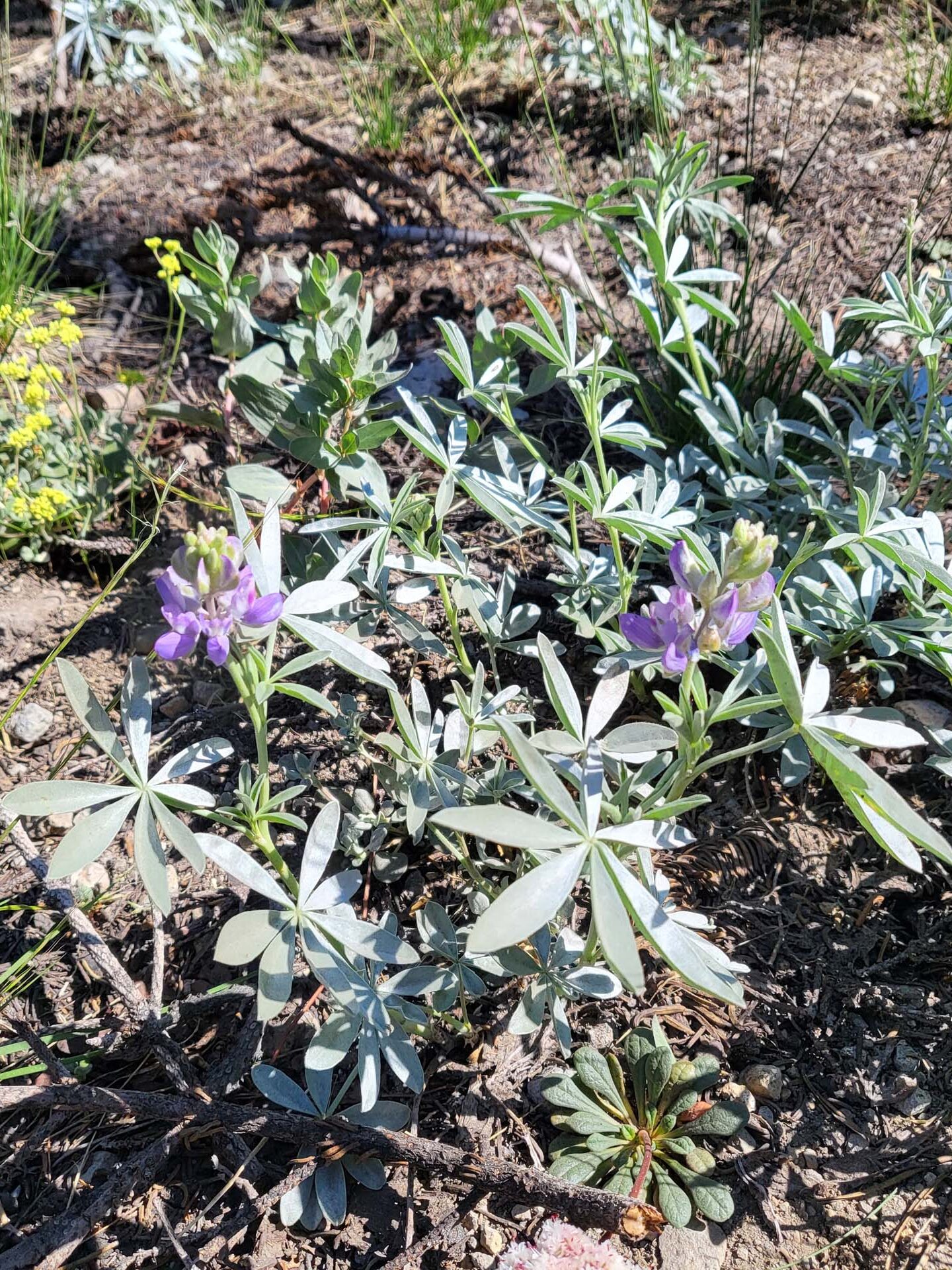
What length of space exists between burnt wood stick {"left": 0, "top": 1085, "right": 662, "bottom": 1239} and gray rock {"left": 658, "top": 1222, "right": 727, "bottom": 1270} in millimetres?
56

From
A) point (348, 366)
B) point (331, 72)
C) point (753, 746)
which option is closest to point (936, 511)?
point (753, 746)

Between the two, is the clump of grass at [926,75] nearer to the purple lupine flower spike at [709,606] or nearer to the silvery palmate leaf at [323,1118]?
the purple lupine flower spike at [709,606]

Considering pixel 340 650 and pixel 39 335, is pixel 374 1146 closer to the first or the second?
pixel 340 650

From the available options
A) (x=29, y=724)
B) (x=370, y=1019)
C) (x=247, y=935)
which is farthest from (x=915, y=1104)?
(x=29, y=724)

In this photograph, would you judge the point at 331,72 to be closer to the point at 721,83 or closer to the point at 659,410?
the point at 721,83

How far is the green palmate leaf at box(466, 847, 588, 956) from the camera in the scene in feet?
2.97

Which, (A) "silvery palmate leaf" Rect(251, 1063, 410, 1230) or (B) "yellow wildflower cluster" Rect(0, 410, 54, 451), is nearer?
(A) "silvery palmate leaf" Rect(251, 1063, 410, 1230)

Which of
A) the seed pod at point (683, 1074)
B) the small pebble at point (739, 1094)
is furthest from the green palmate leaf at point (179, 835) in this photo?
the small pebble at point (739, 1094)

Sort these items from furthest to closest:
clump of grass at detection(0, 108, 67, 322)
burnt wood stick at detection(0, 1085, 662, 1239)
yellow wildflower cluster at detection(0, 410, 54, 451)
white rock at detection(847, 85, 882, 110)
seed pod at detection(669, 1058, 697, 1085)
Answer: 1. white rock at detection(847, 85, 882, 110)
2. clump of grass at detection(0, 108, 67, 322)
3. yellow wildflower cluster at detection(0, 410, 54, 451)
4. seed pod at detection(669, 1058, 697, 1085)
5. burnt wood stick at detection(0, 1085, 662, 1239)

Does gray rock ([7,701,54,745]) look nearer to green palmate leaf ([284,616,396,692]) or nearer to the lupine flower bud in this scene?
green palmate leaf ([284,616,396,692])

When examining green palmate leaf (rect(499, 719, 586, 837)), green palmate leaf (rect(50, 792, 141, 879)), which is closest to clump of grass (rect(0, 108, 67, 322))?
green palmate leaf (rect(50, 792, 141, 879))

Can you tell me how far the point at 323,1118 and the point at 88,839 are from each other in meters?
0.57

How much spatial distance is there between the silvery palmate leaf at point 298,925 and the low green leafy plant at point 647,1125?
45cm

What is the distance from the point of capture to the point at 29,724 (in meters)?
1.95
